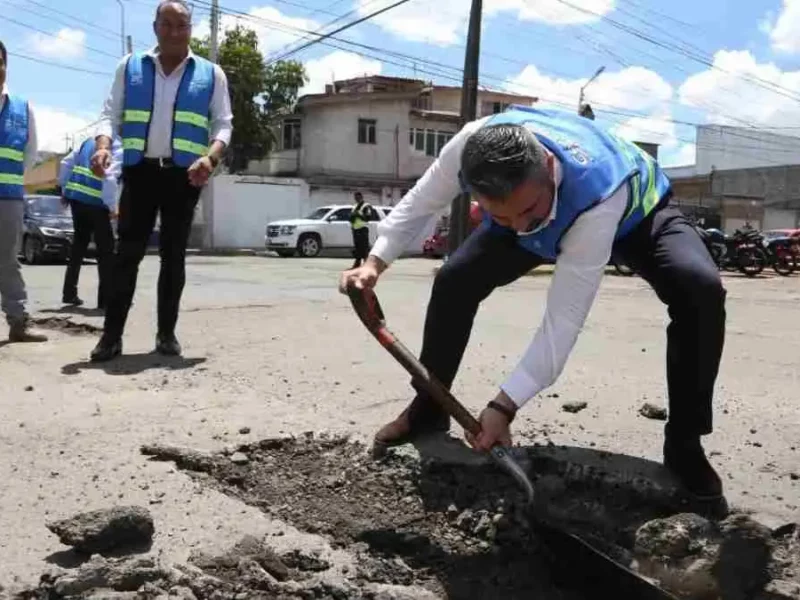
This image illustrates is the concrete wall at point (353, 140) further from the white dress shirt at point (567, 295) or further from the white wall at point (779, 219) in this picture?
the white dress shirt at point (567, 295)

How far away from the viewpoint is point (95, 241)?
26.0ft

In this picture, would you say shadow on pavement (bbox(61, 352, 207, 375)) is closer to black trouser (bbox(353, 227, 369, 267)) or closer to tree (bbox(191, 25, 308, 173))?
black trouser (bbox(353, 227, 369, 267))

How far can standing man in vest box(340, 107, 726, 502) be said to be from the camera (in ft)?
7.90

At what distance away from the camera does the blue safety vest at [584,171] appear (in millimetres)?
2527

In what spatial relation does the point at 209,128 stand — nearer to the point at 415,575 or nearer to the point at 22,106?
the point at 22,106

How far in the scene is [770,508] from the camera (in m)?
2.94

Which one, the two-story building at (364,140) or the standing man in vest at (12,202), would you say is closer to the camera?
the standing man in vest at (12,202)

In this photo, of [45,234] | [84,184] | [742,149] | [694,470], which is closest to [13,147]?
[84,184]

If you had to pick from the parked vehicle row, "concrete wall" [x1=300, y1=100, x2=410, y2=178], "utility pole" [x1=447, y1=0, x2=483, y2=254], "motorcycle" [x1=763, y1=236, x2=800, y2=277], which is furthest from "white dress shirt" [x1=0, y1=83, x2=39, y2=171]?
"concrete wall" [x1=300, y1=100, x2=410, y2=178]

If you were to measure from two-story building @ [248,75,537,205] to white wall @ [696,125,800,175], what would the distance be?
23.6m

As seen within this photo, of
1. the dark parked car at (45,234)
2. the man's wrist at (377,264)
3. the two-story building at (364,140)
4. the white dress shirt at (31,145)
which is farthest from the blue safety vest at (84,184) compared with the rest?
the two-story building at (364,140)

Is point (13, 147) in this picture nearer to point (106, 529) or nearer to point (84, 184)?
point (84, 184)

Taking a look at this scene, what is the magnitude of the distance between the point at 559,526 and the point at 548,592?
0.26 meters

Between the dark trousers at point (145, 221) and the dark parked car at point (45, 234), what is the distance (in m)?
12.1
